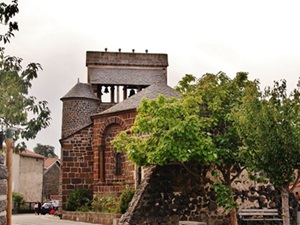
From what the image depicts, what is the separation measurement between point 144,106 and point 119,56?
824 inches

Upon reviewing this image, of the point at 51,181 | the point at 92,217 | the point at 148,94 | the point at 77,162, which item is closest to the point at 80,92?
the point at 77,162

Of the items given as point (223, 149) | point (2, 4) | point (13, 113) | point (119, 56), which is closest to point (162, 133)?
point (223, 149)

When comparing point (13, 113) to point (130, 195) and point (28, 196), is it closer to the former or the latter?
point (130, 195)

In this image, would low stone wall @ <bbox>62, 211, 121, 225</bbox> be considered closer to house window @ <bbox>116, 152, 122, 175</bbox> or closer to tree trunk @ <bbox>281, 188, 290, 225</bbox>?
house window @ <bbox>116, 152, 122, 175</bbox>

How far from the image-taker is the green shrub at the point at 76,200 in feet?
88.1

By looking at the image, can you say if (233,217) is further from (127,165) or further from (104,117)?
(104,117)

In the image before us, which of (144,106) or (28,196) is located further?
(28,196)

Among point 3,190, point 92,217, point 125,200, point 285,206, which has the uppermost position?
point 3,190

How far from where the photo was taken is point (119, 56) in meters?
38.5

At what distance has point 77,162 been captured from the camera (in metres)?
28.2

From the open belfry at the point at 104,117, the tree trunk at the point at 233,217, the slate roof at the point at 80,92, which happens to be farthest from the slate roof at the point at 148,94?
the tree trunk at the point at 233,217

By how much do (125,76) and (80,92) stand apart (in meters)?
5.25

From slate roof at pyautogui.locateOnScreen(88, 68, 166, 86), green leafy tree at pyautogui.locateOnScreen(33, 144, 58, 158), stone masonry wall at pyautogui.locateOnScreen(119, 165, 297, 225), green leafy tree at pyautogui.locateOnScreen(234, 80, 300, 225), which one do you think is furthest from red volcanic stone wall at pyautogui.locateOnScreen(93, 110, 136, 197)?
green leafy tree at pyautogui.locateOnScreen(33, 144, 58, 158)

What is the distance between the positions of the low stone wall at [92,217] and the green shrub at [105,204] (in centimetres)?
64
